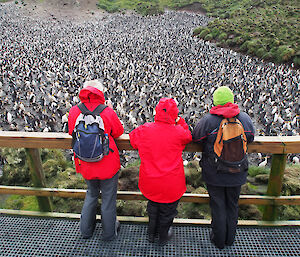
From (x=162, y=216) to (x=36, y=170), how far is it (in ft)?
5.02

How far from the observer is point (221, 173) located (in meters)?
2.44

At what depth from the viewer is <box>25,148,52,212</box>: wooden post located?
9.00ft

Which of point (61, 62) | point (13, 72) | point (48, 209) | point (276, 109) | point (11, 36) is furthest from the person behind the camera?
point (11, 36)

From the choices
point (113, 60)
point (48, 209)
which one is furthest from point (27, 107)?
point (48, 209)

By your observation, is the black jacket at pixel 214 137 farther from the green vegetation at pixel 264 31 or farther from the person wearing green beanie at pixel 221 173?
the green vegetation at pixel 264 31

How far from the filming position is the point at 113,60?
22.7 m

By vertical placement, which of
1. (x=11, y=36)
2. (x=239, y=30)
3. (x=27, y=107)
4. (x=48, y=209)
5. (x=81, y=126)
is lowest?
(x=27, y=107)

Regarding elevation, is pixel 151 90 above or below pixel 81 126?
below

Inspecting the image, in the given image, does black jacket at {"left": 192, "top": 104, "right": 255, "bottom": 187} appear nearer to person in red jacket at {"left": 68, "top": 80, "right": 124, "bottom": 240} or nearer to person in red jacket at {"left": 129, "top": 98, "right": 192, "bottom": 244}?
person in red jacket at {"left": 129, "top": 98, "right": 192, "bottom": 244}

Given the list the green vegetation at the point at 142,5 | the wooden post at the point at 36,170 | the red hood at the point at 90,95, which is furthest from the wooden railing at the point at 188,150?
the green vegetation at the point at 142,5

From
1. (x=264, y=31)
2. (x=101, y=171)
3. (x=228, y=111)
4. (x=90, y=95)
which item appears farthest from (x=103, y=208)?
(x=264, y=31)

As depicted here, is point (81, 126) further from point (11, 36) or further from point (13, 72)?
point (11, 36)

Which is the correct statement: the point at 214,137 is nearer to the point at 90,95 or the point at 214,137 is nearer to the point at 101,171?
the point at 101,171

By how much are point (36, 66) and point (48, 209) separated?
2017 cm
